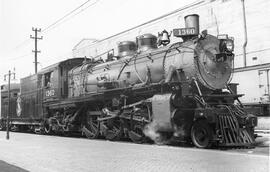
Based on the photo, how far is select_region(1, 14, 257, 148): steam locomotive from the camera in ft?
40.2

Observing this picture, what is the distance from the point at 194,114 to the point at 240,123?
1.48m

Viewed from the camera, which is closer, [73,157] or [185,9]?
[73,157]

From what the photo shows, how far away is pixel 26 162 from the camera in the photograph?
9062 mm

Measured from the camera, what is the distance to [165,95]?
13.0 meters

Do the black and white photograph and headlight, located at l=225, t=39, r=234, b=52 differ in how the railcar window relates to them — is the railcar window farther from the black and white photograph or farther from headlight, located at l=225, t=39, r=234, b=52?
headlight, located at l=225, t=39, r=234, b=52

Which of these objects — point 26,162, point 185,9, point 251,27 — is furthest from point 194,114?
point 185,9

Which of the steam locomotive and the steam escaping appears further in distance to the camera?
the steam escaping

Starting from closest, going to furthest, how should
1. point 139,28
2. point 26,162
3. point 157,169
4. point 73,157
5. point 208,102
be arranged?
1. point 157,169
2. point 26,162
3. point 73,157
4. point 208,102
5. point 139,28

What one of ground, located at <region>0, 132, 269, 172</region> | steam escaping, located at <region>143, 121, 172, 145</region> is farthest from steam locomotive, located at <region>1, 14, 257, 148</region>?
ground, located at <region>0, 132, 269, 172</region>

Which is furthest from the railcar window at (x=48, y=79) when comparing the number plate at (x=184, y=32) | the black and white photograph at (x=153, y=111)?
the number plate at (x=184, y=32)

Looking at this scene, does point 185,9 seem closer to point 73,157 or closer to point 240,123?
point 240,123

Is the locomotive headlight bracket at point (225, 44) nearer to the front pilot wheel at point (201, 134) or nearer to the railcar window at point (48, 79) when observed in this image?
the front pilot wheel at point (201, 134)

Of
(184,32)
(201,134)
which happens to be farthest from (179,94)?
(184,32)

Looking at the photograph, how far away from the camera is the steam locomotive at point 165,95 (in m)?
12.3
